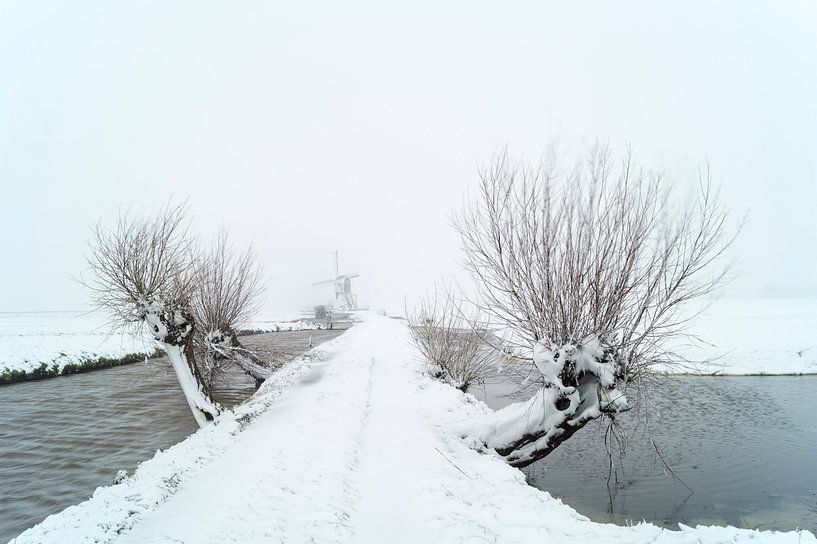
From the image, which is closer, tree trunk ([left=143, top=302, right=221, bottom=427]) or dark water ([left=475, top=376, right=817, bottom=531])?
dark water ([left=475, top=376, right=817, bottom=531])

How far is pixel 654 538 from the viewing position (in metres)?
4.91

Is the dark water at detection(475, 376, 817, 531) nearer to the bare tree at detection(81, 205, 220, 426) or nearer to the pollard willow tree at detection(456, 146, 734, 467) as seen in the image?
the pollard willow tree at detection(456, 146, 734, 467)

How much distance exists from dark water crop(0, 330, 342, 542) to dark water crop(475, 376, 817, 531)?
1035cm

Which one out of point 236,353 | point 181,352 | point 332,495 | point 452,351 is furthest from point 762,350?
point 181,352

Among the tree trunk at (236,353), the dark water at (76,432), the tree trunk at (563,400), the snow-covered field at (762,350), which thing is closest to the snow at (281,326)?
the dark water at (76,432)

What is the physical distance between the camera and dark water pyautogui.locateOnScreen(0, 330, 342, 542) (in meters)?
8.88

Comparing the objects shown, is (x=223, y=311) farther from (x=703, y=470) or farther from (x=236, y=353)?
(x=703, y=470)

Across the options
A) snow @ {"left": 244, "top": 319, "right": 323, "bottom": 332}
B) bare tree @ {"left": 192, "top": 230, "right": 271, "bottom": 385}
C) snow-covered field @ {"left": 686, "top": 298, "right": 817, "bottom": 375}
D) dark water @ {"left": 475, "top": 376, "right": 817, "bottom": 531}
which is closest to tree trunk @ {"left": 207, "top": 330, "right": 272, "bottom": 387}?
bare tree @ {"left": 192, "top": 230, "right": 271, "bottom": 385}

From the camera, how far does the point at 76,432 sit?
13.0 m

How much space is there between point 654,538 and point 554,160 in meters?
6.41

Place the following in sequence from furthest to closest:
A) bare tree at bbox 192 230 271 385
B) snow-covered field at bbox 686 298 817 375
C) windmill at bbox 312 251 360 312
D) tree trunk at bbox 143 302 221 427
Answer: windmill at bbox 312 251 360 312
snow-covered field at bbox 686 298 817 375
bare tree at bbox 192 230 271 385
tree trunk at bbox 143 302 221 427

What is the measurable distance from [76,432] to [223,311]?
674 centimetres

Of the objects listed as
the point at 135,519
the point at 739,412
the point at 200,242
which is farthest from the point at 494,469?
the point at 200,242

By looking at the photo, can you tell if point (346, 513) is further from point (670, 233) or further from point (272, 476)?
point (670, 233)
